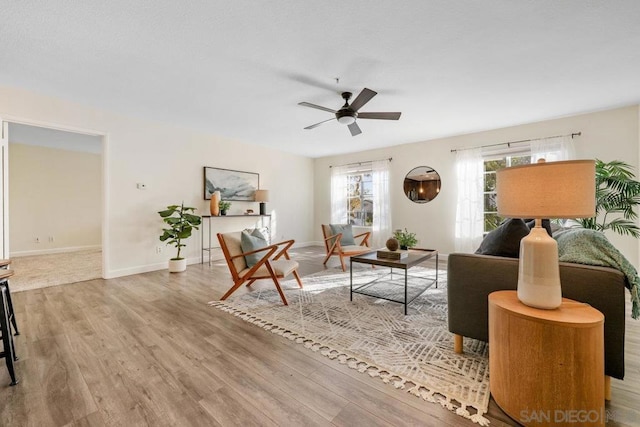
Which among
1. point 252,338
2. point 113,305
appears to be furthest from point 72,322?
point 252,338

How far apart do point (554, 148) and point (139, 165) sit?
260 inches

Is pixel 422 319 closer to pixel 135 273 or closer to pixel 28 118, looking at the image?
pixel 135 273

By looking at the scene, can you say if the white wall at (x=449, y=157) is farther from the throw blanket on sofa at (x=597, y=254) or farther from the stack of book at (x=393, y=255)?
the throw blanket on sofa at (x=597, y=254)

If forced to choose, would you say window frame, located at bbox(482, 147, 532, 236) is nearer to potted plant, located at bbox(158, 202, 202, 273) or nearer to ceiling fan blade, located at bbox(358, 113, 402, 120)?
ceiling fan blade, located at bbox(358, 113, 402, 120)

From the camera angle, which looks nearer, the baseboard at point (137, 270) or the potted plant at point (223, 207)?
the baseboard at point (137, 270)

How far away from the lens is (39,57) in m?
2.52

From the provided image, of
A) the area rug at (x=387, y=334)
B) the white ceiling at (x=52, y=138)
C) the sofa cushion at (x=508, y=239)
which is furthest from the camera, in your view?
the white ceiling at (x=52, y=138)

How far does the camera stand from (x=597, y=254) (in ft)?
4.76

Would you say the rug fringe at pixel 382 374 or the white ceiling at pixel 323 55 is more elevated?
the white ceiling at pixel 323 55

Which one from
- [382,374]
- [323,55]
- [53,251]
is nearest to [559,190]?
[382,374]

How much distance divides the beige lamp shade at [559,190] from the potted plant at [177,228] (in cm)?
427

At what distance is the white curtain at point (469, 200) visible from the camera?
Result: 484 centimetres

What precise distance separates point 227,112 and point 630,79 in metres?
4.93

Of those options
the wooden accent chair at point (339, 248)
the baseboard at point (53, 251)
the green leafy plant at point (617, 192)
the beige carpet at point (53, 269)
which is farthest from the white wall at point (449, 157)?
the baseboard at point (53, 251)
